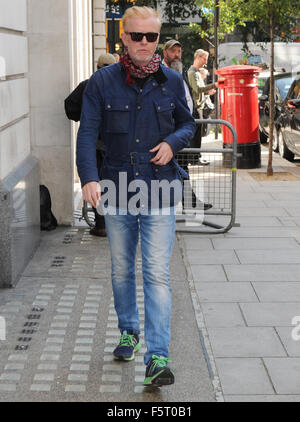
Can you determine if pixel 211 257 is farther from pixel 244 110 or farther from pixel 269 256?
pixel 244 110

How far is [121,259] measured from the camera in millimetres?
4410

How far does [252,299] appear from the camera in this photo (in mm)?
5887

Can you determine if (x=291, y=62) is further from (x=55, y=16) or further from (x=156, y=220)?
(x=156, y=220)

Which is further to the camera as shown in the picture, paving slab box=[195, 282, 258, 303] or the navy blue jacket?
paving slab box=[195, 282, 258, 303]

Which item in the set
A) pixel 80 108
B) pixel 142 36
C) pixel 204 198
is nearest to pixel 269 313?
pixel 142 36

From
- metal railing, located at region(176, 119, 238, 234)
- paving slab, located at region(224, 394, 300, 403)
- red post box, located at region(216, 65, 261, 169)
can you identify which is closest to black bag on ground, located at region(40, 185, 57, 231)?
metal railing, located at region(176, 119, 238, 234)

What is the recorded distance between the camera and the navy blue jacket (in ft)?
13.6

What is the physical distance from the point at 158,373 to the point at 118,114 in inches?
51.9

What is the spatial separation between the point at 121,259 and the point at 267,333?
125 centimetres

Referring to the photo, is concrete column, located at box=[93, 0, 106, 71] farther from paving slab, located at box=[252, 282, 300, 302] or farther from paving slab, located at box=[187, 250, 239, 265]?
paving slab, located at box=[252, 282, 300, 302]

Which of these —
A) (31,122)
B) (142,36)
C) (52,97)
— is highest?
(142,36)

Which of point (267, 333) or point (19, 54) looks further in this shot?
point (19, 54)

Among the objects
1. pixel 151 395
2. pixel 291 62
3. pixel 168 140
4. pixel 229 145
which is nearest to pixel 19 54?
pixel 168 140
